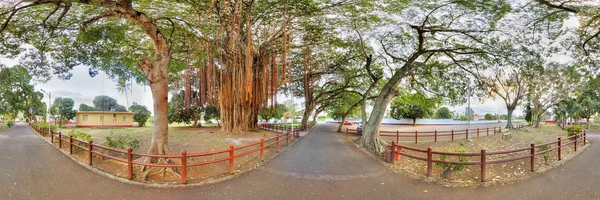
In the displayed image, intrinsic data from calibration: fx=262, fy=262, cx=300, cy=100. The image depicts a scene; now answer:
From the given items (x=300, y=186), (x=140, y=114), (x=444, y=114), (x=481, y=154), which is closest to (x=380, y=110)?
(x=481, y=154)

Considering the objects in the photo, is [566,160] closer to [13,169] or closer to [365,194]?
[365,194]

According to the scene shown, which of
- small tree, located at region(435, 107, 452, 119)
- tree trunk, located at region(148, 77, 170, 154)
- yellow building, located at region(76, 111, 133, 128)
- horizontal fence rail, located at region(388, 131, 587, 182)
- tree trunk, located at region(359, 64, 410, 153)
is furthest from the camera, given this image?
small tree, located at region(435, 107, 452, 119)

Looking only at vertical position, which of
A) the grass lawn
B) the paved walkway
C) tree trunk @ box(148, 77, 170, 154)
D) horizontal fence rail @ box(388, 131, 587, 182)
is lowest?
the grass lawn

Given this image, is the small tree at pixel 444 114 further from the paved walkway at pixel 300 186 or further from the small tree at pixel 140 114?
the small tree at pixel 140 114

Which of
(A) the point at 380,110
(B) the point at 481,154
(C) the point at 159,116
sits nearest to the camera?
(B) the point at 481,154

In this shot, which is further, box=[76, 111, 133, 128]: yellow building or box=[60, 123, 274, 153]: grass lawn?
box=[76, 111, 133, 128]: yellow building

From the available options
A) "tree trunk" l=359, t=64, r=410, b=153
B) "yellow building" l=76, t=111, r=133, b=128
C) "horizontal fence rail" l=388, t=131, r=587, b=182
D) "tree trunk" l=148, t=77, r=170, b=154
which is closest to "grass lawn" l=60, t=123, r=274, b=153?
"tree trunk" l=148, t=77, r=170, b=154

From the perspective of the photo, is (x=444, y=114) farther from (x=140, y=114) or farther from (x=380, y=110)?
(x=140, y=114)

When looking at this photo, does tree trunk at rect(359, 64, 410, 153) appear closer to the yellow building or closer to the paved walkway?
the paved walkway

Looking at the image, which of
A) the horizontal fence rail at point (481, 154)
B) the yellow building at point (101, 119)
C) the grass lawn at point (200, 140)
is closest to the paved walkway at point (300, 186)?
the horizontal fence rail at point (481, 154)

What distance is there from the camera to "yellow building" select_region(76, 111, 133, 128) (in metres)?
33.3

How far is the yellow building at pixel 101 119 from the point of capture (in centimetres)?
3334

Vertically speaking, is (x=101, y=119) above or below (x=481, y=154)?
below

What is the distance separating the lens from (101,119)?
3412 cm
